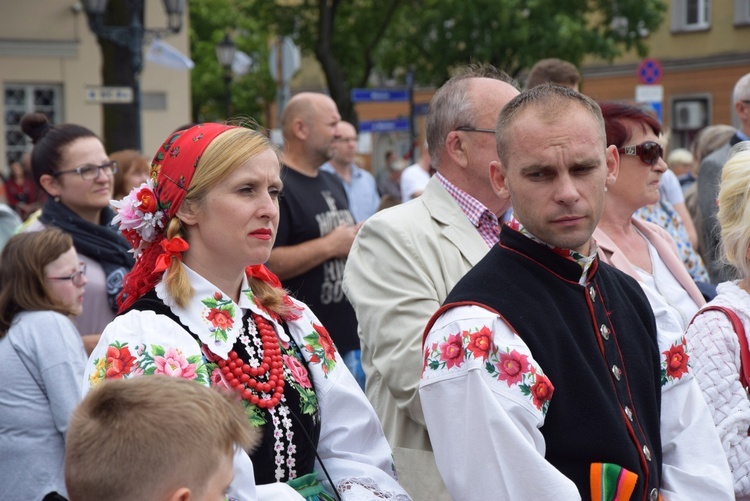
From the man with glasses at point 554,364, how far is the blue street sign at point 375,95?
51.5ft

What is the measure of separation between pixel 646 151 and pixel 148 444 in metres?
2.86

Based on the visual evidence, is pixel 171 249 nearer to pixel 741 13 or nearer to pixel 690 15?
pixel 741 13

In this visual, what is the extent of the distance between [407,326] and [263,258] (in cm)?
67

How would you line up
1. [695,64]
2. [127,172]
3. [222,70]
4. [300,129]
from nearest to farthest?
[300,129]
[127,172]
[695,64]
[222,70]

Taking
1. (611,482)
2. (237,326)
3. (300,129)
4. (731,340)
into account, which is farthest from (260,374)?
(300,129)

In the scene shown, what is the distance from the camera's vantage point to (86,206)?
583cm

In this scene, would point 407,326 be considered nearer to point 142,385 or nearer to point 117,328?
point 117,328

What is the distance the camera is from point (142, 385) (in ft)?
7.75

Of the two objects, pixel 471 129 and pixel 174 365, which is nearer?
pixel 174 365

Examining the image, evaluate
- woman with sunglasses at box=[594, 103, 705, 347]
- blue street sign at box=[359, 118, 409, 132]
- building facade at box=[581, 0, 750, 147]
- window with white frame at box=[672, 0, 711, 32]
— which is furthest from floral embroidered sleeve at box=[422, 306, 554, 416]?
window with white frame at box=[672, 0, 711, 32]

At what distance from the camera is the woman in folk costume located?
307 centimetres

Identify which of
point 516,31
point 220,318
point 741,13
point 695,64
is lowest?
point 220,318

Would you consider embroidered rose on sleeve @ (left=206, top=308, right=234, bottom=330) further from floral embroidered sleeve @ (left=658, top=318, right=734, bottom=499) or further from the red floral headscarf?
floral embroidered sleeve @ (left=658, top=318, right=734, bottom=499)

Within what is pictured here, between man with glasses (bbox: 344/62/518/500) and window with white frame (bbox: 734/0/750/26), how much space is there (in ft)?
87.5
